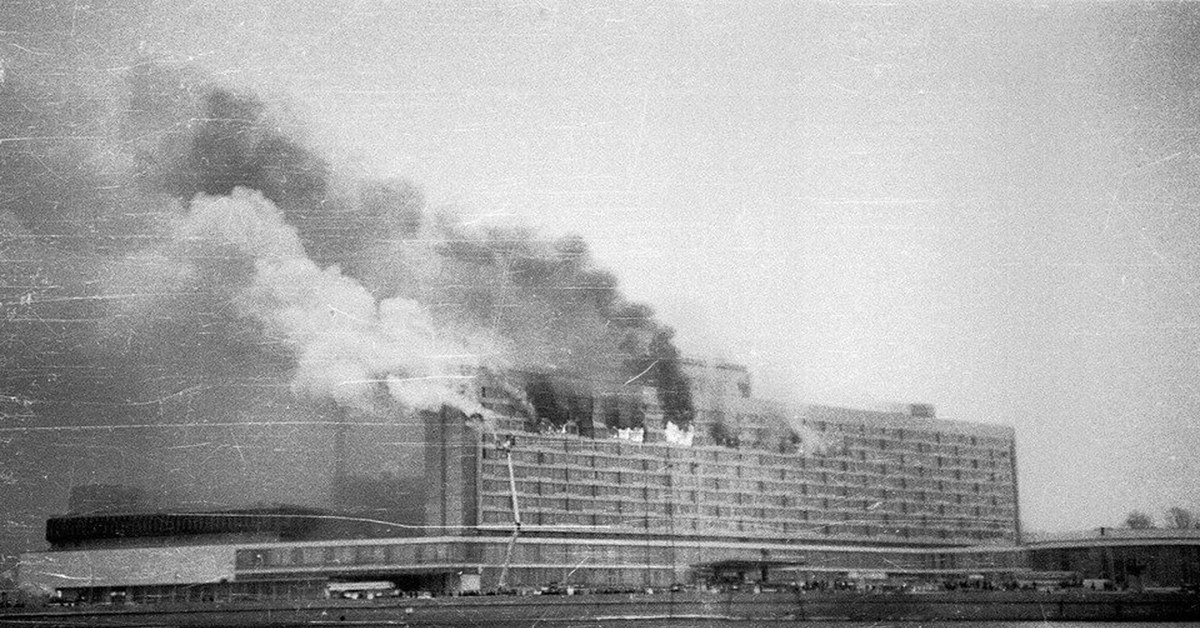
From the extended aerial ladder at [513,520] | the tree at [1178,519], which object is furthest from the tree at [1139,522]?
A: the extended aerial ladder at [513,520]

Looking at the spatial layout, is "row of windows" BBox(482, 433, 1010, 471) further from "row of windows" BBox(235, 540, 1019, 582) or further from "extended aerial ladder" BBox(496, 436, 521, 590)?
"row of windows" BBox(235, 540, 1019, 582)

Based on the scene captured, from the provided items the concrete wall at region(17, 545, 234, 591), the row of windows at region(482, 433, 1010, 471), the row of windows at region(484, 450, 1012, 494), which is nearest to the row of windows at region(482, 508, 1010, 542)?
the row of windows at region(484, 450, 1012, 494)

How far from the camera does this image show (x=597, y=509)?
17.6 meters

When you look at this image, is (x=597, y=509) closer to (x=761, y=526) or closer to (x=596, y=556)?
(x=596, y=556)

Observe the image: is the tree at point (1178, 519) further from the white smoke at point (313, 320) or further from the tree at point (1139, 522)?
the white smoke at point (313, 320)

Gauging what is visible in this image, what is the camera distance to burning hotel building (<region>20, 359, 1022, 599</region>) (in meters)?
16.2

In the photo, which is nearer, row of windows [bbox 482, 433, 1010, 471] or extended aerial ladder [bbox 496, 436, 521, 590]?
extended aerial ladder [bbox 496, 436, 521, 590]

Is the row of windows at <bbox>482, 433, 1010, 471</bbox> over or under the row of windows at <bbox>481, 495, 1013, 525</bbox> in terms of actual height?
over

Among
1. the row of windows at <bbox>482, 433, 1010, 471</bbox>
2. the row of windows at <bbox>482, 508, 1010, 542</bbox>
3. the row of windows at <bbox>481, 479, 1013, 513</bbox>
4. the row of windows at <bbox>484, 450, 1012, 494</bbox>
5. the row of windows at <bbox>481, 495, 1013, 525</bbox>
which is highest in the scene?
the row of windows at <bbox>482, 433, 1010, 471</bbox>

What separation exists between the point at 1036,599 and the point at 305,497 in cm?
959

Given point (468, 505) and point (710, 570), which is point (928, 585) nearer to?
point (710, 570)

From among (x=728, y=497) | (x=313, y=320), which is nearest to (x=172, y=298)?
(x=313, y=320)

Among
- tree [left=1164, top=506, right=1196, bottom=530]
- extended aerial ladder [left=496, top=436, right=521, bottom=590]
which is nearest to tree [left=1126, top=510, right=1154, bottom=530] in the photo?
tree [left=1164, top=506, right=1196, bottom=530]

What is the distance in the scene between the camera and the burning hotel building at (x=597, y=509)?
16.2m
